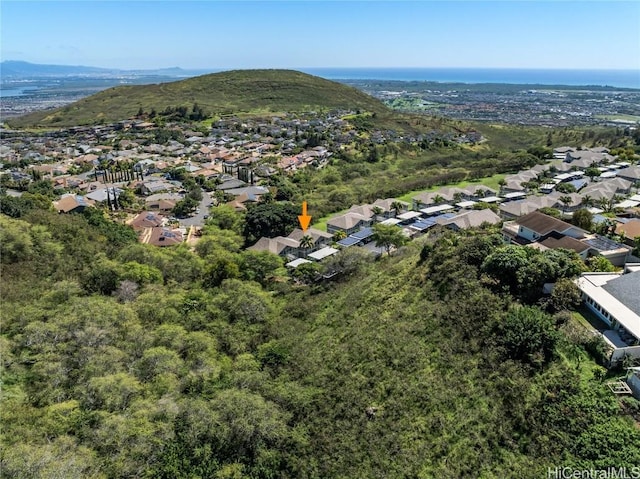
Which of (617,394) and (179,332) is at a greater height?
(617,394)

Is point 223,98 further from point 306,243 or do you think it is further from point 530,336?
point 530,336

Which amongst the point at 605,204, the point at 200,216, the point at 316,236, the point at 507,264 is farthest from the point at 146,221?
the point at 605,204

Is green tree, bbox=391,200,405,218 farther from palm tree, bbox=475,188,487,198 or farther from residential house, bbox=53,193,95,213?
residential house, bbox=53,193,95,213

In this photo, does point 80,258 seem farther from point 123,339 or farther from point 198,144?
point 198,144

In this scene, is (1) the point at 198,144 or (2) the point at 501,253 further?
(1) the point at 198,144

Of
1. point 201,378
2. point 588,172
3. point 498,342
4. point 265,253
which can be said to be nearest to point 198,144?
point 265,253

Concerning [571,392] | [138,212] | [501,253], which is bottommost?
[138,212]

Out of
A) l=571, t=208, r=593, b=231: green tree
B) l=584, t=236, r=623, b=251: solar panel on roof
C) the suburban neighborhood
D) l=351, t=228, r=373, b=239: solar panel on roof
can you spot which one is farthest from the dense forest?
l=351, t=228, r=373, b=239: solar panel on roof
